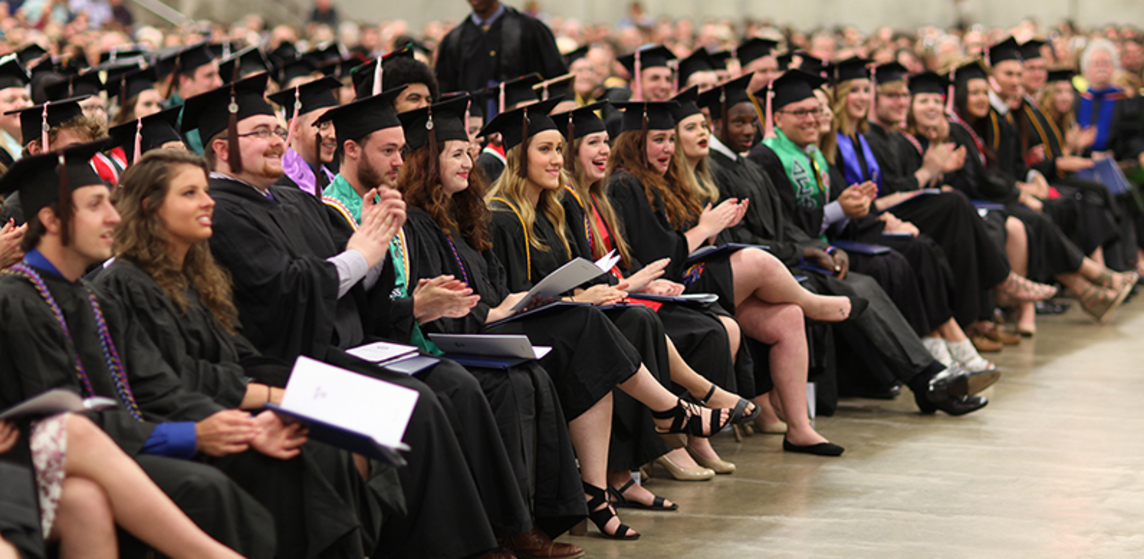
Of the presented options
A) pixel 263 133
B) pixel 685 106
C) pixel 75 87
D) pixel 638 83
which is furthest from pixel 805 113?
pixel 75 87

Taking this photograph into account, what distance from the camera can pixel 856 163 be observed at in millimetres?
7215

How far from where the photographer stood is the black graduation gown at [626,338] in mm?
4527

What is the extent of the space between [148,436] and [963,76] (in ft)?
23.4

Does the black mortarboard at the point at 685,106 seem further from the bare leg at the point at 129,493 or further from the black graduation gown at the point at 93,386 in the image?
the bare leg at the point at 129,493

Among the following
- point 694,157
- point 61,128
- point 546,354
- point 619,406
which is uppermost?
point 61,128

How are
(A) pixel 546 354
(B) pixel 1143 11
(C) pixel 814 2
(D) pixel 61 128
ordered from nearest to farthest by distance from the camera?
(A) pixel 546 354
(D) pixel 61 128
(B) pixel 1143 11
(C) pixel 814 2

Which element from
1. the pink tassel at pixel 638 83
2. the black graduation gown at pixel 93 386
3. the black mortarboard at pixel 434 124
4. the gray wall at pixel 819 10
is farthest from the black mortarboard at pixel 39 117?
the gray wall at pixel 819 10

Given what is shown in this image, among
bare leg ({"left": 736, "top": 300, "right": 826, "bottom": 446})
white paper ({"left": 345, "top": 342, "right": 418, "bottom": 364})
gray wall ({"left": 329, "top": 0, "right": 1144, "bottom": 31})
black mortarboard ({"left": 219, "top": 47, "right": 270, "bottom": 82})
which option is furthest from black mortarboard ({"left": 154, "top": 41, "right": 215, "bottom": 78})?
gray wall ({"left": 329, "top": 0, "right": 1144, "bottom": 31})

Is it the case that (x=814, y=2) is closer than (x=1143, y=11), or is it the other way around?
(x=1143, y=11)

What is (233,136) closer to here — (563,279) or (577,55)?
(563,279)

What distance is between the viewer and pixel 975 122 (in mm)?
8828

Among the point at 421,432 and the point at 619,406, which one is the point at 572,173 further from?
the point at 421,432

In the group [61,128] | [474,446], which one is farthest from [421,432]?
[61,128]

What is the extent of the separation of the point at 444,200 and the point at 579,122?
3.42 ft
